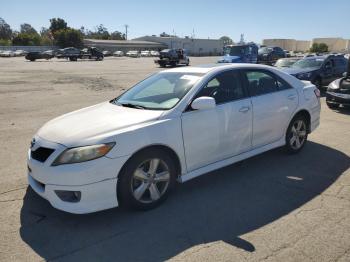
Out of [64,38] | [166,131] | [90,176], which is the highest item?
[64,38]

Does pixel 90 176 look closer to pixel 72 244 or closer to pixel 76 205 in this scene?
pixel 76 205

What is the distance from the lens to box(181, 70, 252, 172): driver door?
14.1 ft

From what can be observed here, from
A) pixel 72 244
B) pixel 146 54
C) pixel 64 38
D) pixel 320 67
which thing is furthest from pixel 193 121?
pixel 64 38

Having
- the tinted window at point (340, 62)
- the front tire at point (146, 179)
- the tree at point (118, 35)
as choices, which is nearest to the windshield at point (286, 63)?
the tinted window at point (340, 62)

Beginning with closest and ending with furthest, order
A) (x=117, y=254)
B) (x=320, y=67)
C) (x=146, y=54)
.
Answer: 1. (x=117, y=254)
2. (x=320, y=67)
3. (x=146, y=54)

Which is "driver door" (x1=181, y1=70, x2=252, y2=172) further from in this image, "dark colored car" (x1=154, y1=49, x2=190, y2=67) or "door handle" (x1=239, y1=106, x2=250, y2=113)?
"dark colored car" (x1=154, y1=49, x2=190, y2=67)

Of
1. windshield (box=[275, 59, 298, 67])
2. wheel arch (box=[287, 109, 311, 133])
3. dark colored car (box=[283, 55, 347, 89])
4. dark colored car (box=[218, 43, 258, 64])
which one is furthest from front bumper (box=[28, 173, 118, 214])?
dark colored car (box=[218, 43, 258, 64])

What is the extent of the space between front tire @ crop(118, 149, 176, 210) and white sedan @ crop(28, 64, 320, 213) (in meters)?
0.01

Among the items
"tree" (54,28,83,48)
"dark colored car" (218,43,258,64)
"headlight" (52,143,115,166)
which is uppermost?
"tree" (54,28,83,48)

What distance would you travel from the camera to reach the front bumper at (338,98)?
395 inches

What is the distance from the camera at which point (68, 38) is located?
3428 inches

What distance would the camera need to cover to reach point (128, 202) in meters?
3.85

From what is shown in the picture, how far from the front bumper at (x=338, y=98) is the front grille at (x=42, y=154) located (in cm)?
889

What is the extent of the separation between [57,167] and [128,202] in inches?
33.2
